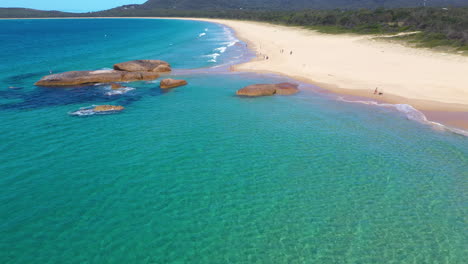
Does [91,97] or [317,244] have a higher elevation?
[91,97]

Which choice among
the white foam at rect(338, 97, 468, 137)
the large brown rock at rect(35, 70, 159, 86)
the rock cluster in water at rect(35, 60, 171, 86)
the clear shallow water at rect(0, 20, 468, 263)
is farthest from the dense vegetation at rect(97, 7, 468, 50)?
the large brown rock at rect(35, 70, 159, 86)

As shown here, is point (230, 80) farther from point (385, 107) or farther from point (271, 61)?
point (385, 107)

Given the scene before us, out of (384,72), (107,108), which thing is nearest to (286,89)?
(384,72)

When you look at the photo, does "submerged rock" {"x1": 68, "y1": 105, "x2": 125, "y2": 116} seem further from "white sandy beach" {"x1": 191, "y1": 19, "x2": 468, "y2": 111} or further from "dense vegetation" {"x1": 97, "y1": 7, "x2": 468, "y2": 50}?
"dense vegetation" {"x1": 97, "y1": 7, "x2": 468, "y2": 50}

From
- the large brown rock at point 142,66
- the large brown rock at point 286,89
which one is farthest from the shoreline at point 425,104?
the large brown rock at point 142,66

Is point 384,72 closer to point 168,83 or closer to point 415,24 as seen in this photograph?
point 168,83

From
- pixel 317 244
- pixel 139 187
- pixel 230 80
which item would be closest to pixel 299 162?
pixel 317 244
